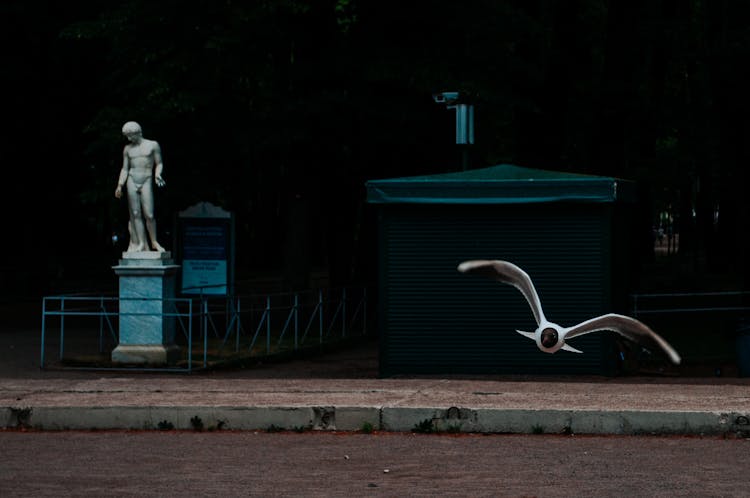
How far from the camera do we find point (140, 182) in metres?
21.9

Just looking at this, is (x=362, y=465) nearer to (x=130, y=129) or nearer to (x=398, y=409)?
(x=398, y=409)

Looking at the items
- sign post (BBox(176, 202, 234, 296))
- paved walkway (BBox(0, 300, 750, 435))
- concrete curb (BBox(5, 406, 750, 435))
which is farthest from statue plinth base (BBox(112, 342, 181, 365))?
concrete curb (BBox(5, 406, 750, 435))

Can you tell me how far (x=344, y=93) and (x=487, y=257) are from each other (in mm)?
8240

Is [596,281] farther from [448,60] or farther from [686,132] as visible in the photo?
[686,132]

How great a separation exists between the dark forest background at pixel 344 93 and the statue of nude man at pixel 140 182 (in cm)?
382

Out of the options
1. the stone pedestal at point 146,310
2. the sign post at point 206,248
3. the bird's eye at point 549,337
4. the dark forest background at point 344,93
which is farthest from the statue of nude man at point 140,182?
the bird's eye at point 549,337

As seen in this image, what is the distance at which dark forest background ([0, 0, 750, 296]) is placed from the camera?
26266mm

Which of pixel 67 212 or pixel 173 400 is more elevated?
pixel 67 212

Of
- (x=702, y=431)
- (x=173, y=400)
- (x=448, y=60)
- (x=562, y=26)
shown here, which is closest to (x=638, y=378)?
(x=702, y=431)

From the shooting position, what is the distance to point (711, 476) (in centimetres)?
1114

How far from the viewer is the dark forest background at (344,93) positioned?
1034 inches

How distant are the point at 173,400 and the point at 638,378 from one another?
691cm

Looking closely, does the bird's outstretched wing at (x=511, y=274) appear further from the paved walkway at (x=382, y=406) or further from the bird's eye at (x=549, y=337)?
the paved walkway at (x=382, y=406)

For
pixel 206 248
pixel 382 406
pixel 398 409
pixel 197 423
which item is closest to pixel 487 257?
pixel 382 406
